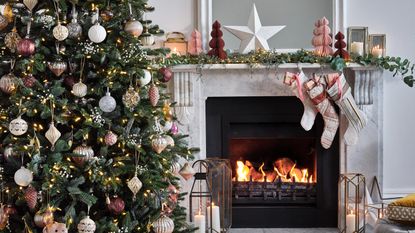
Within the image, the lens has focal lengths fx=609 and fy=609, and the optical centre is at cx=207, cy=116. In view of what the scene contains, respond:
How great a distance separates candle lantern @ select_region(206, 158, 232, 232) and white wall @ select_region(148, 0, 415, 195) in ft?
3.36

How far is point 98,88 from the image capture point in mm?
2621

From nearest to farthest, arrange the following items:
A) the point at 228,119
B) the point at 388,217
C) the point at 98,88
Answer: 1. the point at 98,88
2. the point at 388,217
3. the point at 228,119

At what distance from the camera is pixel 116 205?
2.63 metres

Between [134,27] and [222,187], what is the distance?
1.74m

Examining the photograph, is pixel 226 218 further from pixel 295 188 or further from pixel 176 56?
pixel 176 56

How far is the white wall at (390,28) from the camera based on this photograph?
437 centimetres

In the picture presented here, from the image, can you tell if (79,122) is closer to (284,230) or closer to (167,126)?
(167,126)

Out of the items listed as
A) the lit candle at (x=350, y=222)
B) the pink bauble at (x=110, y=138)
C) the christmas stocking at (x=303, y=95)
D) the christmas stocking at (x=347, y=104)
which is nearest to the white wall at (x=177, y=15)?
the christmas stocking at (x=303, y=95)

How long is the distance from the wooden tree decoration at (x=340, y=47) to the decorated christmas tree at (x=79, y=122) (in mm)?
1829

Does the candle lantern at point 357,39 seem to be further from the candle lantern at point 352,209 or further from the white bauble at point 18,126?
the white bauble at point 18,126

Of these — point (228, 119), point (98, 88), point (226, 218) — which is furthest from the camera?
point (228, 119)

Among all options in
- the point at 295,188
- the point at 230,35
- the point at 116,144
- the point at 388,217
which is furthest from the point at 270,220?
the point at 116,144

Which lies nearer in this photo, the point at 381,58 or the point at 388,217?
the point at 388,217

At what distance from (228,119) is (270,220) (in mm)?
814
